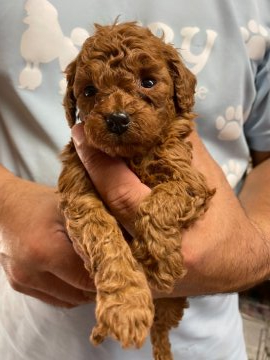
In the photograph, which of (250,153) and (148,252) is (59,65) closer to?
(148,252)

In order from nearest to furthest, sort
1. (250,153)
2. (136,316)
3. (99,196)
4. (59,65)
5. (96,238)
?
(136,316), (96,238), (99,196), (59,65), (250,153)

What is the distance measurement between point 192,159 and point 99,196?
0.89 feet

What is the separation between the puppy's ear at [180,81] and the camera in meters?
1.20

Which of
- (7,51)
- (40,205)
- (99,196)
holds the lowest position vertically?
(40,205)

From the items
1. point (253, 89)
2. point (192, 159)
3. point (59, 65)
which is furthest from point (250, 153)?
point (59, 65)

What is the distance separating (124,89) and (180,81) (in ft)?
0.68

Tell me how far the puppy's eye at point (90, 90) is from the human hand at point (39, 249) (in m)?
0.34

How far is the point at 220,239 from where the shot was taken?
1.21 m

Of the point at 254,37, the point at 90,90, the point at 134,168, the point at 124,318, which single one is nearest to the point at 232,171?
the point at 254,37

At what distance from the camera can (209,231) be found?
119 centimetres

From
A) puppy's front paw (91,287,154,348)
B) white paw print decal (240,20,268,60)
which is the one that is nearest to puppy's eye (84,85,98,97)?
puppy's front paw (91,287,154,348)

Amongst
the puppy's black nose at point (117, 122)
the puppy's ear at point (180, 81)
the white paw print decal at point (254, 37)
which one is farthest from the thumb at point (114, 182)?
the white paw print decal at point (254, 37)

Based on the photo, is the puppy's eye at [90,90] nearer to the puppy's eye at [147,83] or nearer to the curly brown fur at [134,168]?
the curly brown fur at [134,168]

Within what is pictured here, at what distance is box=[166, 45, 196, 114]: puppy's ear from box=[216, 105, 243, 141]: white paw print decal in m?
0.33
